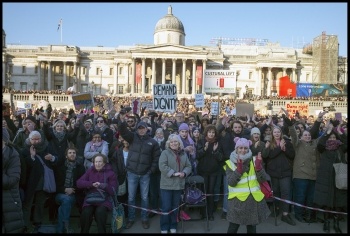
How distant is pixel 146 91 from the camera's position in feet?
214

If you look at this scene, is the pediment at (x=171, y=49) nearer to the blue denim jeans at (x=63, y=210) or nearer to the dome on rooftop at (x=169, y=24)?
the dome on rooftop at (x=169, y=24)

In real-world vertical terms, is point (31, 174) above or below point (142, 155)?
below

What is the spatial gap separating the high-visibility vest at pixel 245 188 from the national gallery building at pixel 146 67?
Answer: 57.3 meters

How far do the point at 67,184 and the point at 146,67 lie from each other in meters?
59.9

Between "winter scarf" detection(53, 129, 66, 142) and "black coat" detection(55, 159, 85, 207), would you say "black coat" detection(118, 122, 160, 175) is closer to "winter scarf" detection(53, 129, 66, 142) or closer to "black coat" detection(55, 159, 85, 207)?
"black coat" detection(55, 159, 85, 207)

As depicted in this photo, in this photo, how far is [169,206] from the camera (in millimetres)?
7395

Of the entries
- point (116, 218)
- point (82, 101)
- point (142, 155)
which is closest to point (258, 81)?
point (82, 101)

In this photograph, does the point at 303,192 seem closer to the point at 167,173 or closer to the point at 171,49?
the point at 167,173

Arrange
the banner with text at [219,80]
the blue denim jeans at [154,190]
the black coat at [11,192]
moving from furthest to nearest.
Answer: the banner with text at [219,80] < the blue denim jeans at [154,190] < the black coat at [11,192]

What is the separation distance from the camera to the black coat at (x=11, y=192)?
6129 millimetres

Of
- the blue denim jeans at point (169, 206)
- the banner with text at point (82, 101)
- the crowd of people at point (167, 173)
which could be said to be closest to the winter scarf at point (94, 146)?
the crowd of people at point (167, 173)

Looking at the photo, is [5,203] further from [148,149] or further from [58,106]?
[58,106]

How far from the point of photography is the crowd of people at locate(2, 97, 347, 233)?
630cm

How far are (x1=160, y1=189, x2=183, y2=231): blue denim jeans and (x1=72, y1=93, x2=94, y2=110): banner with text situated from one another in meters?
11.6
